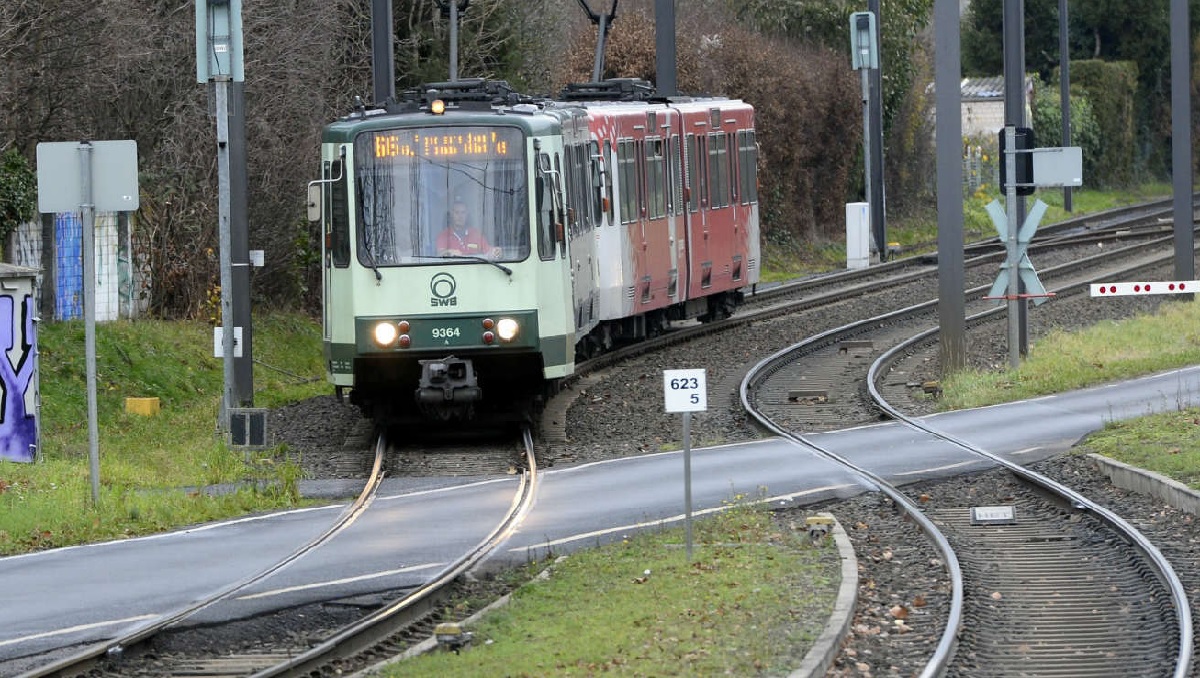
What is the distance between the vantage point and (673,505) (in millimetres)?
16438

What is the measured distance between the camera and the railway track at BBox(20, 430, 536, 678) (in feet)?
34.7

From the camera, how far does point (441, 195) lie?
1975 cm

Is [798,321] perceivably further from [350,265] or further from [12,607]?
[12,607]

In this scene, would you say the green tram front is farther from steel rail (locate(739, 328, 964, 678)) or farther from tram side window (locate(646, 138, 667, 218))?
tram side window (locate(646, 138, 667, 218))

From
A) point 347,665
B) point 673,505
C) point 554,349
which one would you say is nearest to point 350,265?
point 554,349

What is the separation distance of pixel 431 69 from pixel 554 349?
62.6 ft

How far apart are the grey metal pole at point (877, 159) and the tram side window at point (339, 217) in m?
27.2

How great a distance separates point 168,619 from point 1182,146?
24.2m

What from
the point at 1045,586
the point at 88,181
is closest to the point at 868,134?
the point at 88,181

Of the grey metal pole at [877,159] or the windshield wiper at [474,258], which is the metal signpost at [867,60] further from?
the windshield wiper at [474,258]

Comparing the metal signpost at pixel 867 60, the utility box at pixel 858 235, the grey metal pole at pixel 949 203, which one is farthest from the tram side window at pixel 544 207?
the metal signpost at pixel 867 60

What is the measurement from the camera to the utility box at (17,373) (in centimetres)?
1872

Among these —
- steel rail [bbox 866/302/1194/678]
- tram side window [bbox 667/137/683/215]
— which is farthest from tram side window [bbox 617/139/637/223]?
steel rail [bbox 866/302/1194/678]

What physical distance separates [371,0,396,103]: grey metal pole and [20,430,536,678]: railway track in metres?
14.3
